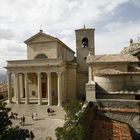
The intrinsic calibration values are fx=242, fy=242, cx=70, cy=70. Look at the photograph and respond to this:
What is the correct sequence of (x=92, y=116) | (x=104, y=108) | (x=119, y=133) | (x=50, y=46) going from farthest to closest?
(x=50, y=46)
(x=104, y=108)
(x=92, y=116)
(x=119, y=133)

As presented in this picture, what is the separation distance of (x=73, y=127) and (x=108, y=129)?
6319mm

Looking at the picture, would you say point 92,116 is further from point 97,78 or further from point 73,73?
point 73,73

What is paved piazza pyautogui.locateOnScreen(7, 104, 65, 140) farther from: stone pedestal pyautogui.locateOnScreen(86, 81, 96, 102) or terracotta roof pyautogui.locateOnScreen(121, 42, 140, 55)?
terracotta roof pyautogui.locateOnScreen(121, 42, 140, 55)

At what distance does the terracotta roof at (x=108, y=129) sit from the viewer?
61.5 feet

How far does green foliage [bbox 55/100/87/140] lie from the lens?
1366 centimetres

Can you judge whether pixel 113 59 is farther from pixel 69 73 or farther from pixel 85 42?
pixel 85 42

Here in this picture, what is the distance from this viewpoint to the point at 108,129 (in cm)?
2042

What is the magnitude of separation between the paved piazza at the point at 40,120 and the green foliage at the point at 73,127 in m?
3.62

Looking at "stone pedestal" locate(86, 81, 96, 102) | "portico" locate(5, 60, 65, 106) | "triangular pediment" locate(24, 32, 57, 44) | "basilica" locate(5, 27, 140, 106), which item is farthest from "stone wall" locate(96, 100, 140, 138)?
"triangular pediment" locate(24, 32, 57, 44)

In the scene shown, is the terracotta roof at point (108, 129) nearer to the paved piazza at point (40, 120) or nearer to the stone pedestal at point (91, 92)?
the stone pedestal at point (91, 92)

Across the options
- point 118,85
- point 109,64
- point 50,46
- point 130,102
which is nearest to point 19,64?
point 50,46

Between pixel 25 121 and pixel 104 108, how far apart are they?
973 cm

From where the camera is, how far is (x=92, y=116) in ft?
71.9

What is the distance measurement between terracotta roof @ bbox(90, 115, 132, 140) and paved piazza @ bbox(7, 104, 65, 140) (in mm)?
3941
